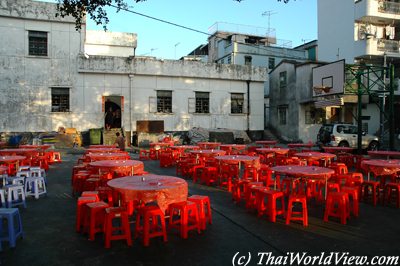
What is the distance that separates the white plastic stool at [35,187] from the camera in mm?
8500

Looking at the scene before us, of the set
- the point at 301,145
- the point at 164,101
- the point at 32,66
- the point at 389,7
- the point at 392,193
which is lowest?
the point at 392,193

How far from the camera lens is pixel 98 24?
917 cm

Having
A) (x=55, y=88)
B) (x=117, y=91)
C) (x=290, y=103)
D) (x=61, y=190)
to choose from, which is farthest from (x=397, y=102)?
(x=61, y=190)

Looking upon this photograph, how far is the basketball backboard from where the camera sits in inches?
794

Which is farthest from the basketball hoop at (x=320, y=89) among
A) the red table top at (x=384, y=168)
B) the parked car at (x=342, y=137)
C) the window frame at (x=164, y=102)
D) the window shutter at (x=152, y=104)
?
the red table top at (x=384, y=168)

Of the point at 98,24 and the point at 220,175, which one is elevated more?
the point at 98,24

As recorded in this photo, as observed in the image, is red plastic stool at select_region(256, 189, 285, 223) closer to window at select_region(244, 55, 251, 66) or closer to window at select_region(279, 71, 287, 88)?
window at select_region(279, 71, 287, 88)

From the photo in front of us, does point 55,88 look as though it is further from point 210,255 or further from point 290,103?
point 210,255

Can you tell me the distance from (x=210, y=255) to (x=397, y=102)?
29451 millimetres

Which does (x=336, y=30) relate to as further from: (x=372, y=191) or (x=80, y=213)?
(x=80, y=213)

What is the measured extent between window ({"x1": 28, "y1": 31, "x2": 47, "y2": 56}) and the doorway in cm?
497

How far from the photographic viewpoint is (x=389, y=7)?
2797cm

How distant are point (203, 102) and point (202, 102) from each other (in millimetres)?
90

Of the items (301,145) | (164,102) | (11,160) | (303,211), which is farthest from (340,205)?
(164,102)
